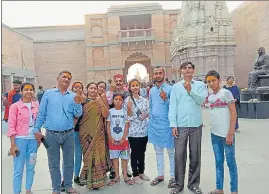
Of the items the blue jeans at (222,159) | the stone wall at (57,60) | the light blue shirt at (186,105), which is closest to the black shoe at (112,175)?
the light blue shirt at (186,105)

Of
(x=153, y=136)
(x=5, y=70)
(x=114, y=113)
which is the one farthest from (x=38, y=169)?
(x=5, y=70)

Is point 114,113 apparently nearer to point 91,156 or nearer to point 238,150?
point 91,156

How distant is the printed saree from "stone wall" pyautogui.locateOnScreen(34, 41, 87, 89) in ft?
95.0

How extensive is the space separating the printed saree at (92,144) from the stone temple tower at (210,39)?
12.1 meters

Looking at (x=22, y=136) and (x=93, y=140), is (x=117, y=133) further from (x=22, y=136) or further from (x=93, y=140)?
(x=22, y=136)

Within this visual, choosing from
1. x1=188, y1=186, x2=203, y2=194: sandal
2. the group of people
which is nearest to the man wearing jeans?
A: the group of people

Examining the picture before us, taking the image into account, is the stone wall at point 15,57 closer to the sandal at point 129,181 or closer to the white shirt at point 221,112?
the sandal at point 129,181

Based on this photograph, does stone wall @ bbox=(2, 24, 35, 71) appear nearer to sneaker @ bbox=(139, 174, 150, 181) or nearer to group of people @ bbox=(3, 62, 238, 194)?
group of people @ bbox=(3, 62, 238, 194)

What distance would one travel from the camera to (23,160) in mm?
3273

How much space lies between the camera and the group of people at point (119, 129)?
320cm

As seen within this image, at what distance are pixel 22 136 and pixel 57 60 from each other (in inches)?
1195

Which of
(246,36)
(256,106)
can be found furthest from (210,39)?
(246,36)

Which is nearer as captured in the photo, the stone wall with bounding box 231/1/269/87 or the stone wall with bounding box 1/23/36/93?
Result: the stone wall with bounding box 231/1/269/87

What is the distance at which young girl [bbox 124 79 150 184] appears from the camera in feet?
12.2
